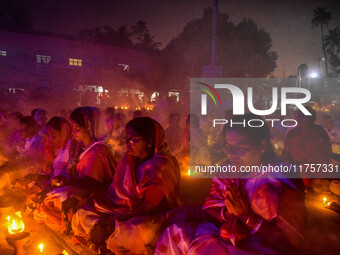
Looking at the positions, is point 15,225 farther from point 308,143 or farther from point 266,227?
point 308,143

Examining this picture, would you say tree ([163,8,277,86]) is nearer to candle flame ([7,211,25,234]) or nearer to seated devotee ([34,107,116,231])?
seated devotee ([34,107,116,231])

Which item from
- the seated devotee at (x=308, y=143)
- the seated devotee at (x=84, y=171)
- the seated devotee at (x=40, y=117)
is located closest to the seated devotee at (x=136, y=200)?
the seated devotee at (x=84, y=171)

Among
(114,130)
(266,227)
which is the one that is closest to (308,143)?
(266,227)

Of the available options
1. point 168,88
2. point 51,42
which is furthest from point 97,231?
point 168,88

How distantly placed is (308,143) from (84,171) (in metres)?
4.64

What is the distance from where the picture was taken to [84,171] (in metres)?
3.98

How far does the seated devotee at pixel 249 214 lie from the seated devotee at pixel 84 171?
161 centimetres

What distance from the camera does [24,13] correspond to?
3909 cm

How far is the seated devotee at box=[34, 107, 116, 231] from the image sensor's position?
3836 millimetres

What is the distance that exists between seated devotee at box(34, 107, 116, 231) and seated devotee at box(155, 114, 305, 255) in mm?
1612

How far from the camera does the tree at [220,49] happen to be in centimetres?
2886

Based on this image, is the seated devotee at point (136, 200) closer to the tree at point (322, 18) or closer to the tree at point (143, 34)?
the tree at point (143, 34)

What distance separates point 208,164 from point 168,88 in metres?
22.0

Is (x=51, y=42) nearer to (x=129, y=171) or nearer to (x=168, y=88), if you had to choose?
(x=168, y=88)
